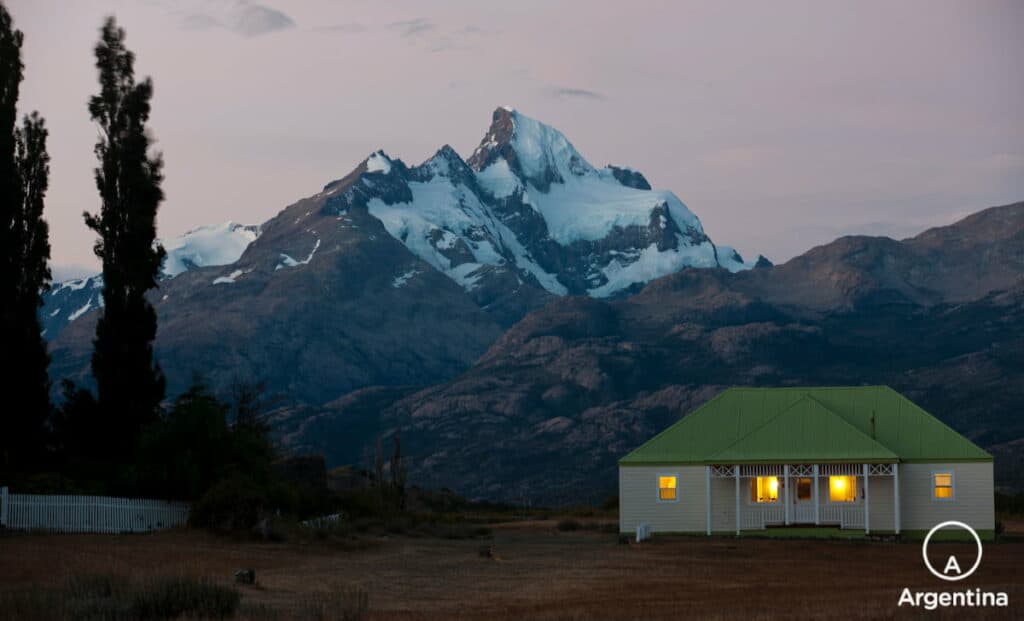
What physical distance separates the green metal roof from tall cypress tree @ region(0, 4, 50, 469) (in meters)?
21.7

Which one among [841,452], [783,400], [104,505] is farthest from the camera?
[783,400]

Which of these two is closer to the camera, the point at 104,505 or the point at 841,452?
the point at 104,505

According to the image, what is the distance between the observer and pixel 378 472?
8425 centimetres

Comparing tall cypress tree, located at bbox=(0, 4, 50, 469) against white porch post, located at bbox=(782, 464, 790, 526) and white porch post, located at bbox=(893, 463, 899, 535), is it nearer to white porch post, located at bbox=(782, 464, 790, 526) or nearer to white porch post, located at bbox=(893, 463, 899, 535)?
white porch post, located at bbox=(782, 464, 790, 526)

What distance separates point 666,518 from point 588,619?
33205 mm

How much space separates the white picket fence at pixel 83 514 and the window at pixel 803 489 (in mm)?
24727

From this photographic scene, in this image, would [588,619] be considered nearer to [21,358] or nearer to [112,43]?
[21,358]

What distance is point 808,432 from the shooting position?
60.2 m

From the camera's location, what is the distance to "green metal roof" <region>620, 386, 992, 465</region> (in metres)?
58.9

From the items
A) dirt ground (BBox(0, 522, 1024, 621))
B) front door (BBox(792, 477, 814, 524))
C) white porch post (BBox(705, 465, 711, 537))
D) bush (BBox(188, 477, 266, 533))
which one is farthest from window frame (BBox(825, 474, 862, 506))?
bush (BBox(188, 477, 266, 533))

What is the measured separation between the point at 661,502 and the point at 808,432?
6.28 meters

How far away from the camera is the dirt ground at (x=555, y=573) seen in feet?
97.7

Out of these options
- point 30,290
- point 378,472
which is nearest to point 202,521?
point 30,290

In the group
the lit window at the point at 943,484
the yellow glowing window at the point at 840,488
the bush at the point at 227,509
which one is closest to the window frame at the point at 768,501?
the yellow glowing window at the point at 840,488
